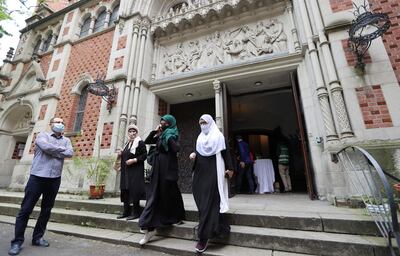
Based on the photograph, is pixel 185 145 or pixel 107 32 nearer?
→ pixel 185 145

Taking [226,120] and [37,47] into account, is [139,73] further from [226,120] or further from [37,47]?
[37,47]

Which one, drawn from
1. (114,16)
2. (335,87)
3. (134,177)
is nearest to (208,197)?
(134,177)

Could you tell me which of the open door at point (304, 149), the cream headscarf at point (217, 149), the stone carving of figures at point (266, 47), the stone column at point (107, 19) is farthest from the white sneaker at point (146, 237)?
the stone column at point (107, 19)

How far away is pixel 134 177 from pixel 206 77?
3.78 meters

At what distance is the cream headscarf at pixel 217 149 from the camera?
2651 millimetres

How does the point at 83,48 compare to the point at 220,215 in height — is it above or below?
above

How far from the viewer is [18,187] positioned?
6801mm

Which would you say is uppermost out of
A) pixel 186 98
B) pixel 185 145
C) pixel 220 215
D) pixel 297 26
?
pixel 297 26

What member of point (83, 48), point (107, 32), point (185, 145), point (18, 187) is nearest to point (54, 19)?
point (83, 48)

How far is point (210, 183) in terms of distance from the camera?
268 centimetres

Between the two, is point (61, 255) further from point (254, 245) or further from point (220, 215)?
point (254, 245)

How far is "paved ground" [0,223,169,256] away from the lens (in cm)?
256

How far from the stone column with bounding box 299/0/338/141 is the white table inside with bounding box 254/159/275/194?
2.74m

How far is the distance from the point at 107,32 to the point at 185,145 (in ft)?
17.8
